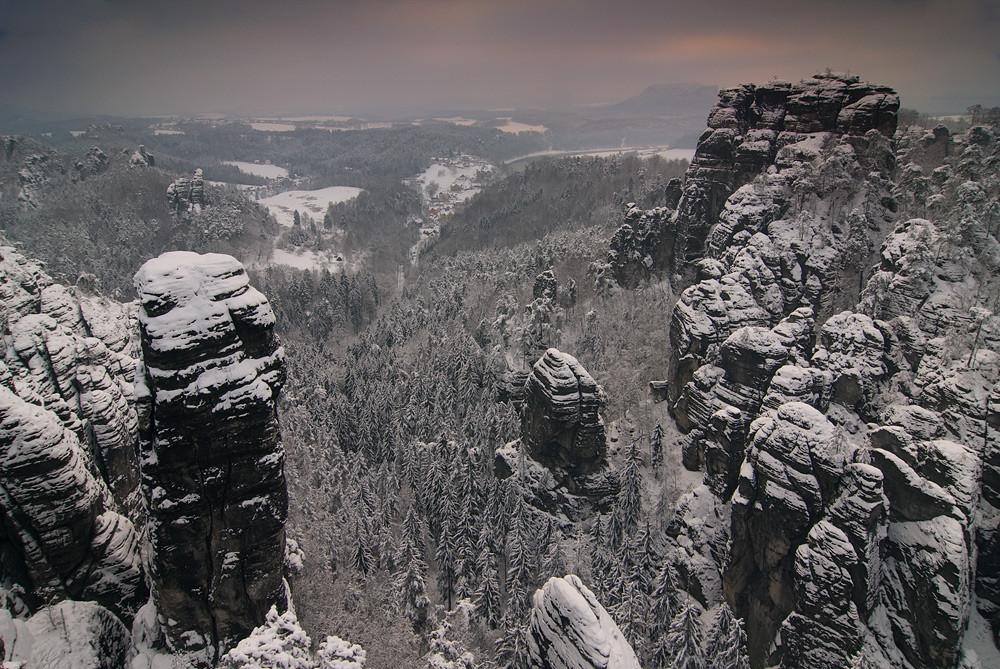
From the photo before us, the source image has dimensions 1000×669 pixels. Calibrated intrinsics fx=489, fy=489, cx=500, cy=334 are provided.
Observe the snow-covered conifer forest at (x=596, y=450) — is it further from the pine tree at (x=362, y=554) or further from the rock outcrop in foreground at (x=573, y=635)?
the pine tree at (x=362, y=554)

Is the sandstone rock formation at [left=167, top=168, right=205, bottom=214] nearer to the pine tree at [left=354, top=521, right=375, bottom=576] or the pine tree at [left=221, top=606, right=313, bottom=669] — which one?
the pine tree at [left=354, top=521, right=375, bottom=576]

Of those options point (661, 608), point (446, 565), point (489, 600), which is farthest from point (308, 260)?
point (661, 608)

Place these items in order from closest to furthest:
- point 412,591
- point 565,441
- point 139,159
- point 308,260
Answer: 1. point 412,591
2. point 565,441
3. point 308,260
4. point 139,159

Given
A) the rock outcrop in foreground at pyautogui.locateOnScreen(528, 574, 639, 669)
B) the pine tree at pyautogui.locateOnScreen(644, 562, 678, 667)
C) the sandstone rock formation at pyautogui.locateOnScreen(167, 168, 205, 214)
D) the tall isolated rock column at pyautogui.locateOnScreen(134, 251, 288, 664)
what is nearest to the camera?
the tall isolated rock column at pyautogui.locateOnScreen(134, 251, 288, 664)

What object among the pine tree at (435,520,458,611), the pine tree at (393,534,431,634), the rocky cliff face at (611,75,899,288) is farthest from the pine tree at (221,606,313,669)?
the rocky cliff face at (611,75,899,288)

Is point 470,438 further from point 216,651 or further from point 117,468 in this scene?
point 216,651

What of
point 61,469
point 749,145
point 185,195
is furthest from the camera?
point 185,195

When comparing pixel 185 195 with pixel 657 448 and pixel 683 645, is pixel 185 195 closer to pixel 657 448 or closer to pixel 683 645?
pixel 657 448
